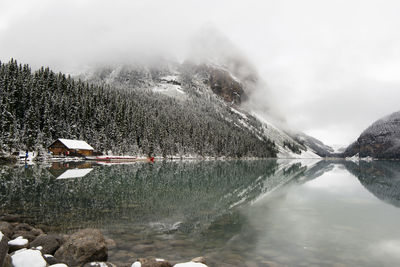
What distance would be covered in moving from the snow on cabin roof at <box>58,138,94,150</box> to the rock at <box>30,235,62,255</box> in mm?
81313

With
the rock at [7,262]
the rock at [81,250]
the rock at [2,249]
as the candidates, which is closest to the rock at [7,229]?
the rock at [81,250]

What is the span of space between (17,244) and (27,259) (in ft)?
10.1

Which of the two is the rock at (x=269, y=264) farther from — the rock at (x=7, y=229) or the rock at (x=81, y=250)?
the rock at (x=7, y=229)

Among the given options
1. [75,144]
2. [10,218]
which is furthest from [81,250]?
[75,144]

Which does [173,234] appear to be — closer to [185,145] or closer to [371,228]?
[371,228]

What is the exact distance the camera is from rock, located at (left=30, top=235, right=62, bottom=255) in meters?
11.6

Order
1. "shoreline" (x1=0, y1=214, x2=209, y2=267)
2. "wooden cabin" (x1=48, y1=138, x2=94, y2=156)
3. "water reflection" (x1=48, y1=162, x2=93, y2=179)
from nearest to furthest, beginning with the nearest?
"shoreline" (x1=0, y1=214, x2=209, y2=267) → "water reflection" (x1=48, y1=162, x2=93, y2=179) → "wooden cabin" (x1=48, y1=138, x2=94, y2=156)

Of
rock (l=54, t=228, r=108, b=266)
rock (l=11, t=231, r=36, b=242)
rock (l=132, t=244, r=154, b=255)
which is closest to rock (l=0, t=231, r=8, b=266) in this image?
rock (l=54, t=228, r=108, b=266)

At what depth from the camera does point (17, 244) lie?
11.3 metres

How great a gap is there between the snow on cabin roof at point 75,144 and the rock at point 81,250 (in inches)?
3243

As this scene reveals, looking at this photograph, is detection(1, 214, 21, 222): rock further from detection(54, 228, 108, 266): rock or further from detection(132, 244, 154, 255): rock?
detection(132, 244, 154, 255): rock

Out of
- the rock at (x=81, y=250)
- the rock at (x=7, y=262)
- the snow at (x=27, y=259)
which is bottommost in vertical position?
the rock at (x=81, y=250)

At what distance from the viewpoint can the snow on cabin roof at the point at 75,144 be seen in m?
85.8

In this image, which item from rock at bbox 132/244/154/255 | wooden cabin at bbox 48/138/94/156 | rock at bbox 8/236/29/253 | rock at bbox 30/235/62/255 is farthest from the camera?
wooden cabin at bbox 48/138/94/156
